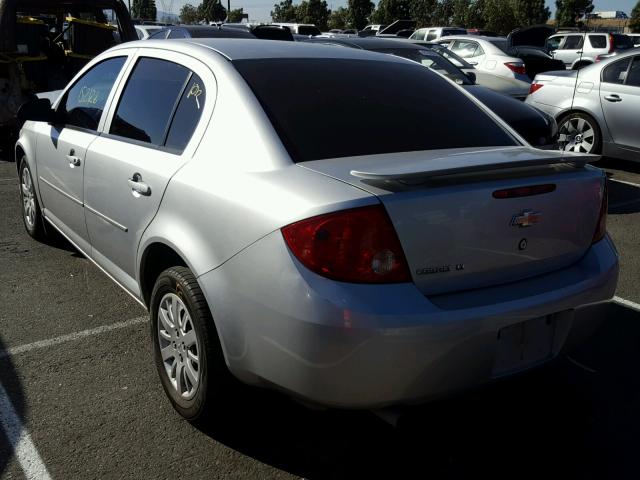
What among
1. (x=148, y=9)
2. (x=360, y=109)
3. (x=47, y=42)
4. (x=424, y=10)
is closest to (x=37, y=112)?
(x=360, y=109)

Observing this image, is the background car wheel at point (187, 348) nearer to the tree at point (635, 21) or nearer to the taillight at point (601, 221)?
the taillight at point (601, 221)

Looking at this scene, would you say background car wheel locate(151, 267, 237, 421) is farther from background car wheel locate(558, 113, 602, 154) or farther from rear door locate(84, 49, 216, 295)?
background car wheel locate(558, 113, 602, 154)

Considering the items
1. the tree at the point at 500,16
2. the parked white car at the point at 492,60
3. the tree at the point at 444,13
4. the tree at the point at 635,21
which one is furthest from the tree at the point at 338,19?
the parked white car at the point at 492,60

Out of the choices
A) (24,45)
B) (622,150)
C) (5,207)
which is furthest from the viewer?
(24,45)

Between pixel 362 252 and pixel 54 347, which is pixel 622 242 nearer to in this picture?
pixel 362 252

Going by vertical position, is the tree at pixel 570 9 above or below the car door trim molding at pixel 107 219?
above

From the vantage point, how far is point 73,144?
3.84 metres

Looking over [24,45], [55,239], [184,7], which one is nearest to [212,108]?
[55,239]

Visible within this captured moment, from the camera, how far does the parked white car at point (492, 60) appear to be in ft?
35.4

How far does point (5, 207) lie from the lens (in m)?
6.46

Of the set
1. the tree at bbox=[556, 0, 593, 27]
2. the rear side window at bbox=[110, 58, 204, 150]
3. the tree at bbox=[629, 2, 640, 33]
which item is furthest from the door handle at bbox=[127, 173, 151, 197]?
the tree at bbox=[556, 0, 593, 27]

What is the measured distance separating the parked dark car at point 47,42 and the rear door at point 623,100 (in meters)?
6.88

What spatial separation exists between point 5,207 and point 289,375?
17.3 ft

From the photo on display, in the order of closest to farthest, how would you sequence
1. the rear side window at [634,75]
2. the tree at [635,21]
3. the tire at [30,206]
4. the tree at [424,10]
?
the tire at [30,206], the rear side window at [634,75], the tree at [635,21], the tree at [424,10]
